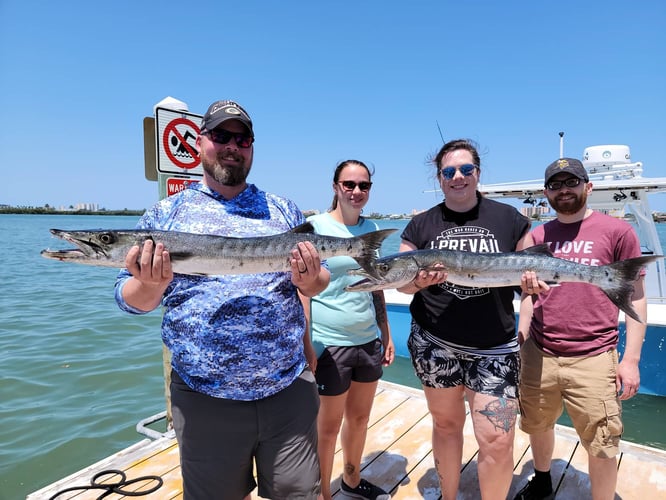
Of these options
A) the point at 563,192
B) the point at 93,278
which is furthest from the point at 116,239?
the point at 93,278

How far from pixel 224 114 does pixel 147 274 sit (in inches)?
41.4

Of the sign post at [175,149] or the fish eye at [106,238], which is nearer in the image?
the fish eye at [106,238]

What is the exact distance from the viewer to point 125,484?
12.5 ft

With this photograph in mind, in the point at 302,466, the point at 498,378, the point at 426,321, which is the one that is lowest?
the point at 302,466

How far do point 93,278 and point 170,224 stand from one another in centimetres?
2199

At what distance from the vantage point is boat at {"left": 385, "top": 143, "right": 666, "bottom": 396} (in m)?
7.77

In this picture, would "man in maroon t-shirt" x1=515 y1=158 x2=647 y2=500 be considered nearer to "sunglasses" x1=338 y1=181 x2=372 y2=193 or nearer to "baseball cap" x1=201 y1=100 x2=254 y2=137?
"sunglasses" x1=338 y1=181 x2=372 y2=193

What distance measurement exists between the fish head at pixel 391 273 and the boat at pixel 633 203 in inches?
248

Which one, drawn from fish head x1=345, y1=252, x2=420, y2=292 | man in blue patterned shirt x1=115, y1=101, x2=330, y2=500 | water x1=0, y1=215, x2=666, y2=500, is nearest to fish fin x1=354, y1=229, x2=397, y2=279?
fish head x1=345, y1=252, x2=420, y2=292

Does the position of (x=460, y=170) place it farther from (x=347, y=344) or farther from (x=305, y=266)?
(x=347, y=344)

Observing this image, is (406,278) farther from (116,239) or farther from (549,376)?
(116,239)

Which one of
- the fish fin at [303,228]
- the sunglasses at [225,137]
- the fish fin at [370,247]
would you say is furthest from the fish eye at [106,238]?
the fish fin at [370,247]

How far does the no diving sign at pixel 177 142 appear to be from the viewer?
4402 millimetres

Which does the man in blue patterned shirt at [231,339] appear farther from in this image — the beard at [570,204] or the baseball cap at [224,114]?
the beard at [570,204]
